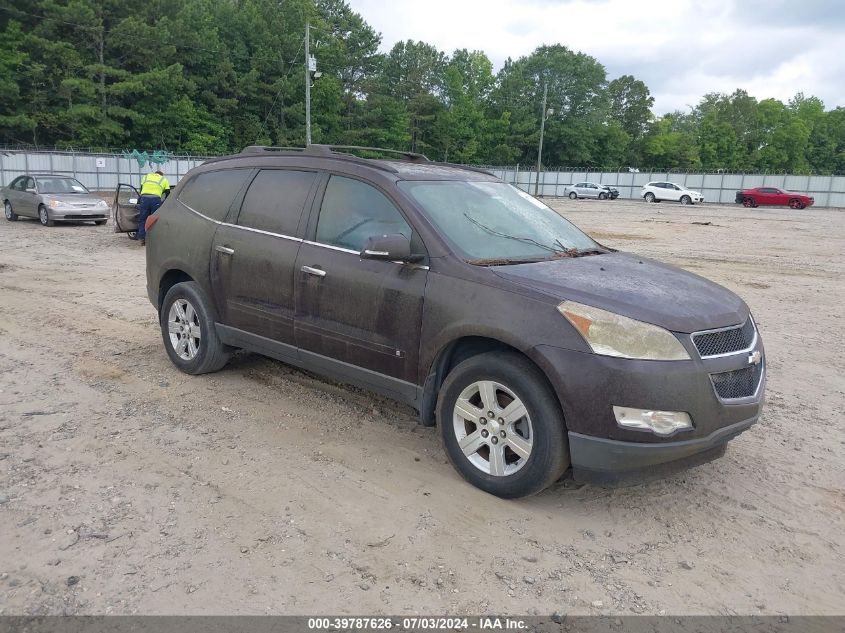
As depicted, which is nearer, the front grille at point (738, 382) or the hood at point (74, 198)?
the front grille at point (738, 382)

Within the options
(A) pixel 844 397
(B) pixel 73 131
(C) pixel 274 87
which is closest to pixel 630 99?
(C) pixel 274 87

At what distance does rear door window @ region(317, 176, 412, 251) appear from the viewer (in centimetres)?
441

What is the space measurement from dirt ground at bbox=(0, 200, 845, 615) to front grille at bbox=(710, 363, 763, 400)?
2.34 feet

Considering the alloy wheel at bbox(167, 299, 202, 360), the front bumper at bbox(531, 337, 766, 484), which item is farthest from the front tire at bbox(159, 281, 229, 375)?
the front bumper at bbox(531, 337, 766, 484)

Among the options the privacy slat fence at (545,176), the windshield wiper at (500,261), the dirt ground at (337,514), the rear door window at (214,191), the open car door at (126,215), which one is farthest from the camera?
the privacy slat fence at (545,176)

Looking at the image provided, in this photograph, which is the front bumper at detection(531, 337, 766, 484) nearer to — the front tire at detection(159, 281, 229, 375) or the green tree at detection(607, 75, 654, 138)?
the front tire at detection(159, 281, 229, 375)

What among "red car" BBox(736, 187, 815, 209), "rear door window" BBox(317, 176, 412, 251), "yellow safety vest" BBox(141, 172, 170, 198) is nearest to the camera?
"rear door window" BBox(317, 176, 412, 251)

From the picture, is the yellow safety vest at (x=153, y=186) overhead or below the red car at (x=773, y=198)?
below

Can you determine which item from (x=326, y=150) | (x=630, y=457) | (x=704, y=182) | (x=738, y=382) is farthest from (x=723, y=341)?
(x=704, y=182)

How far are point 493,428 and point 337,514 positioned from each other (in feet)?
3.26

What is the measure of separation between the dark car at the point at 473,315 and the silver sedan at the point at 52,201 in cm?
1570

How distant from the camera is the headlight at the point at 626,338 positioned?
11.1 feet

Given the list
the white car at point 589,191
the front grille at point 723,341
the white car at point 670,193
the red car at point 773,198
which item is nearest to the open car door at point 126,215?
the front grille at point 723,341

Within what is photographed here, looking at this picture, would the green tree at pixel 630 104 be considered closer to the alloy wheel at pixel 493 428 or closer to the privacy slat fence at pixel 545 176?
the privacy slat fence at pixel 545 176
